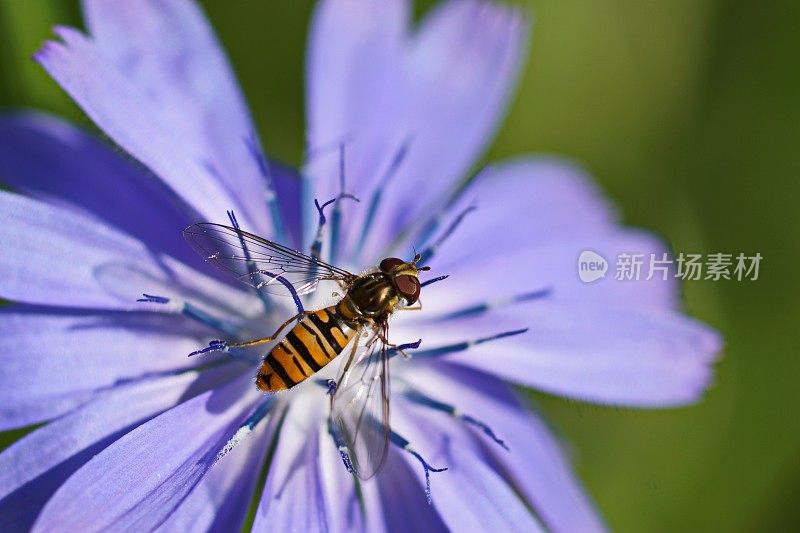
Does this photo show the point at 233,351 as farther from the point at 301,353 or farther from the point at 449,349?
the point at 449,349

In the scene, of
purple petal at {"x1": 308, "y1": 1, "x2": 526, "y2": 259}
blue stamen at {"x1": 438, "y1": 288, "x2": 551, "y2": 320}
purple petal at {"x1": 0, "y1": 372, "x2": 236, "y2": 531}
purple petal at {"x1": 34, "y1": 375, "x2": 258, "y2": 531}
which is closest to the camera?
purple petal at {"x1": 34, "y1": 375, "x2": 258, "y2": 531}

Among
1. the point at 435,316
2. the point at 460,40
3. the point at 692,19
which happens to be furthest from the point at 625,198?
the point at 435,316

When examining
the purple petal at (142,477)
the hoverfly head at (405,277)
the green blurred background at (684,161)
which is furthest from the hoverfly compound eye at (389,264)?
the green blurred background at (684,161)

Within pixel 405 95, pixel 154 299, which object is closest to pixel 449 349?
pixel 154 299

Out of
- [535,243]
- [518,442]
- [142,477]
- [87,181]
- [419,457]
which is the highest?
[87,181]

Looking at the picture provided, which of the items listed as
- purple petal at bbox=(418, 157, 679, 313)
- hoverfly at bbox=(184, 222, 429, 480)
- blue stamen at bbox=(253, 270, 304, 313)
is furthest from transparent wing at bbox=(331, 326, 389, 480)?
purple petal at bbox=(418, 157, 679, 313)

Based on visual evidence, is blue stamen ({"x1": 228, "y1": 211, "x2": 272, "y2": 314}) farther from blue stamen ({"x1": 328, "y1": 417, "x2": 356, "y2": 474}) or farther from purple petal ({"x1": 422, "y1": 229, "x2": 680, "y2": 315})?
purple petal ({"x1": 422, "y1": 229, "x2": 680, "y2": 315})
